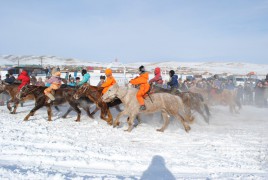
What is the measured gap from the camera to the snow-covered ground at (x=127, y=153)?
4875 millimetres

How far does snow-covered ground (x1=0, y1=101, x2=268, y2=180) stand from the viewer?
16.0 ft

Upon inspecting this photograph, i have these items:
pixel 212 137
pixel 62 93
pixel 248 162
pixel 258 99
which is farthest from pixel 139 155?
pixel 258 99

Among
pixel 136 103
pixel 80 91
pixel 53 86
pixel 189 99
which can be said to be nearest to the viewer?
pixel 136 103

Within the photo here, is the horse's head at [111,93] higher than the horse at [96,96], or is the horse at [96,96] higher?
the horse's head at [111,93]

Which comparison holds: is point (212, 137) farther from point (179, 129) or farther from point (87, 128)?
point (87, 128)

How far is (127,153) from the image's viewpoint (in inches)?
240

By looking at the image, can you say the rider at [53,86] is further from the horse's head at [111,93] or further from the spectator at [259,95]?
the spectator at [259,95]

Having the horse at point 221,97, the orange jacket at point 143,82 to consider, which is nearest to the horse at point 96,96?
the orange jacket at point 143,82

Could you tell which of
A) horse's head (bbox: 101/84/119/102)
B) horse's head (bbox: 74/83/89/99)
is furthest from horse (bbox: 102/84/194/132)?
horse's head (bbox: 74/83/89/99)

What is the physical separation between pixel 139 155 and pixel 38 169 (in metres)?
2.14

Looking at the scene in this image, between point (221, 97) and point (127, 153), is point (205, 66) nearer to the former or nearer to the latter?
point (221, 97)

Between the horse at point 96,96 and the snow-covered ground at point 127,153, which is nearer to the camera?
the snow-covered ground at point 127,153

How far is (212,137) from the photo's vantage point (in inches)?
315

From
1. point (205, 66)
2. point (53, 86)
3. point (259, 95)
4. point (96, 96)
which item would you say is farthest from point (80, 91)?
point (205, 66)
